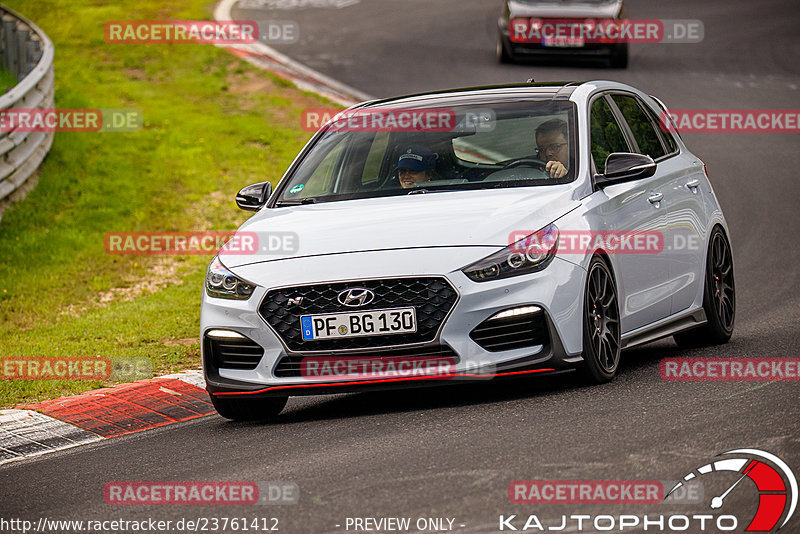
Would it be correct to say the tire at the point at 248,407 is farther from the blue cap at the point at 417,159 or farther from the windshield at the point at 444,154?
the blue cap at the point at 417,159

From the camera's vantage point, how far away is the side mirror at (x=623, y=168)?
308 inches

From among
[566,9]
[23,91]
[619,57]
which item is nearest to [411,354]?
[23,91]

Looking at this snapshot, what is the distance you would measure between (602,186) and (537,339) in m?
1.34

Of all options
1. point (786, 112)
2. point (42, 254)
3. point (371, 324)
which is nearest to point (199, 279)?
point (42, 254)

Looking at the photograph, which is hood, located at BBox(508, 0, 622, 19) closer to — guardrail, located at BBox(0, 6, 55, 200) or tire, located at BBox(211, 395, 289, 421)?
guardrail, located at BBox(0, 6, 55, 200)

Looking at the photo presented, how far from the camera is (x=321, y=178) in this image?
336 inches

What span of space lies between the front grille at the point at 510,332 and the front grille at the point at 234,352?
1225 millimetres

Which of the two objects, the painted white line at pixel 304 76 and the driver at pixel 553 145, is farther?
the painted white line at pixel 304 76

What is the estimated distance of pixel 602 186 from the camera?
7.91 meters

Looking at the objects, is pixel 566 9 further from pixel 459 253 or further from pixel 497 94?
pixel 459 253

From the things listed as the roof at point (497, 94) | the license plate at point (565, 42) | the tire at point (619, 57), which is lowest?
the tire at point (619, 57)

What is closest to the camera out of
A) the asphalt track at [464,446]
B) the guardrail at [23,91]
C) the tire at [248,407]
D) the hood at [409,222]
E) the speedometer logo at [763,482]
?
the speedometer logo at [763,482]

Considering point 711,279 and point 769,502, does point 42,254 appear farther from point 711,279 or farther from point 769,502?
point 769,502

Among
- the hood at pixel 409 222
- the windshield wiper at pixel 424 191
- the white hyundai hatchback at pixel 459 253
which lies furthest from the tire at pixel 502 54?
the hood at pixel 409 222
